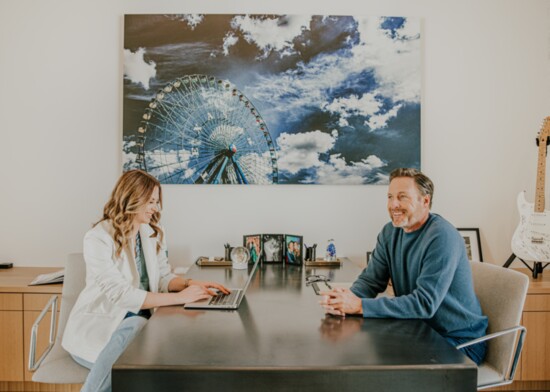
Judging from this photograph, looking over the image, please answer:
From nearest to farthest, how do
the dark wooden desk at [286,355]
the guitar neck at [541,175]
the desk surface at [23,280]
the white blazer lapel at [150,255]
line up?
1. the dark wooden desk at [286,355]
2. the white blazer lapel at [150,255]
3. the desk surface at [23,280]
4. the guitar neck at [541,175]

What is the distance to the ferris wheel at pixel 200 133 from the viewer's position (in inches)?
121

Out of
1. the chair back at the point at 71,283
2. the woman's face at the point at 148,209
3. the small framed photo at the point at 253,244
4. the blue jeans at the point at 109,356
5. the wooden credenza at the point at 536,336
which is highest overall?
the woman's face at the point at 148,209

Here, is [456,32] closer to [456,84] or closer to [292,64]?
[456,84]

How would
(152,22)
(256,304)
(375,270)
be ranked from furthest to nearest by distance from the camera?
(152,22)
(375,270)
(256,304)

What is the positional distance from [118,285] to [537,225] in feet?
8.05

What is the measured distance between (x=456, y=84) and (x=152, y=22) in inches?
83.6

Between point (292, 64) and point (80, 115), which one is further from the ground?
point (292, 64)

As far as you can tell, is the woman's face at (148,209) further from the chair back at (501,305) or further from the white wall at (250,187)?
the chair back at (501,305)

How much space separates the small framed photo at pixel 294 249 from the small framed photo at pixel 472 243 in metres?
1.16

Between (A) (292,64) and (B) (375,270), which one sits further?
(A) (292,64)

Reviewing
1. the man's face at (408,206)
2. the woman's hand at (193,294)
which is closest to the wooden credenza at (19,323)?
the woman's hand at (193,294)

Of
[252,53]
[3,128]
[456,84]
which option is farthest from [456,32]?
[3,128]

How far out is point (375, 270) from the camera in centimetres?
210

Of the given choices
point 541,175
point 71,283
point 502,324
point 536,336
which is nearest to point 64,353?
point 71,283
